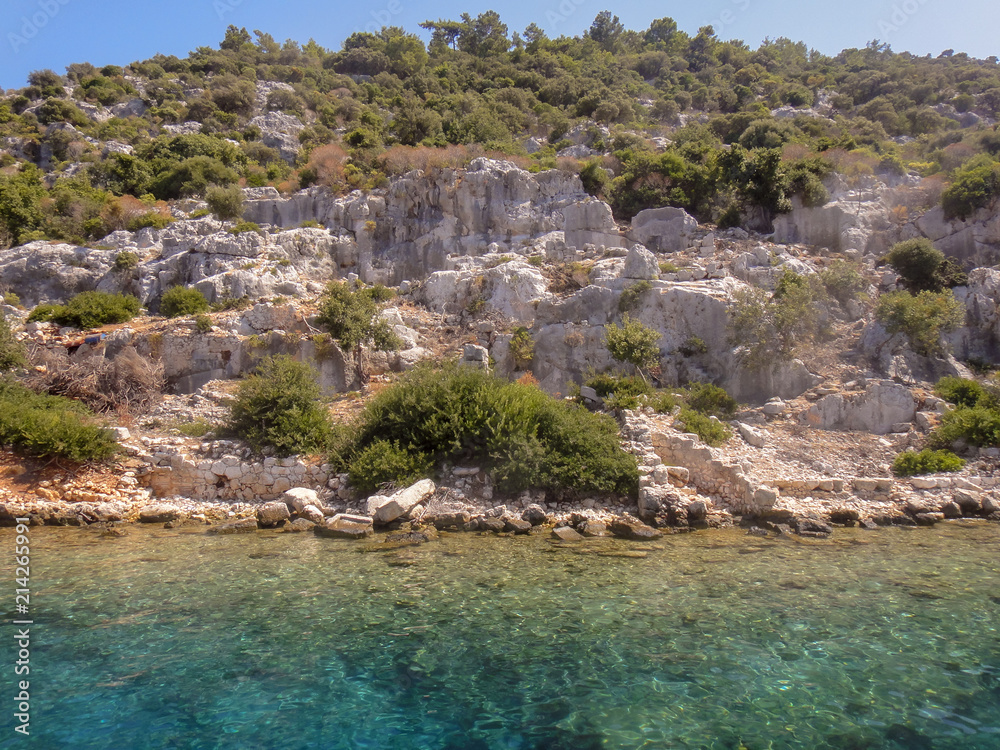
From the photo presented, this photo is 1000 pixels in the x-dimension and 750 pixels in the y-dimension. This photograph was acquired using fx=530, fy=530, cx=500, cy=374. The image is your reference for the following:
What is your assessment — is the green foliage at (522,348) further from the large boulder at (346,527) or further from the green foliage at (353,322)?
the large boulder at (346,527)

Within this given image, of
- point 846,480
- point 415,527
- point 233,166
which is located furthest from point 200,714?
point 233,166

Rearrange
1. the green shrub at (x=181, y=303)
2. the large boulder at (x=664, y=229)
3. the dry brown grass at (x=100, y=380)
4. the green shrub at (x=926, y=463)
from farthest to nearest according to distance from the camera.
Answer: the large boulder at (x=664, y=229) → the green shrub at (x=181, y=303) → the dry brown grass at (x=100, y=380) → the green shrub at (x=926, y=463)

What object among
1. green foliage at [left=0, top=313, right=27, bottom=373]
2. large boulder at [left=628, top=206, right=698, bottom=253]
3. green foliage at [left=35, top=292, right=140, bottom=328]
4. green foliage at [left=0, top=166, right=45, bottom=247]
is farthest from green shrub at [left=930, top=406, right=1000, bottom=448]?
green foliage at [left=0, top=166, right=45, bottom=247]

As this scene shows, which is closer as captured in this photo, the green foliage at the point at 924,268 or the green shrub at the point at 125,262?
the green foliage at the point at 924,268

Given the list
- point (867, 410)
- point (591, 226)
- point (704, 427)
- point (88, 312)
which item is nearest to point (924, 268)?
point (867, 410)

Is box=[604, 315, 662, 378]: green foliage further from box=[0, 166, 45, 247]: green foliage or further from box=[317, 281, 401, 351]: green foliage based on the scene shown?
box=[0, 166, 45, 247]: green foliage

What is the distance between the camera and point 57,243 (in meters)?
28.7

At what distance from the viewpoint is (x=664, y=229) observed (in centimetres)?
2925

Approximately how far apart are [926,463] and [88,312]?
32690 mm

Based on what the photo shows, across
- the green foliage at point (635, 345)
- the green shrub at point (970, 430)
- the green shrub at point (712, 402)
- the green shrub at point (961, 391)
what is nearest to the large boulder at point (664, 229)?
the green foliage at point (635, 345)

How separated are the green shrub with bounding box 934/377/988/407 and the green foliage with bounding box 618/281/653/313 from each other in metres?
10.8

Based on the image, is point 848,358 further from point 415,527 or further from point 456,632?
point 456,632

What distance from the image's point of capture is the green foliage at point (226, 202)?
30922 mm

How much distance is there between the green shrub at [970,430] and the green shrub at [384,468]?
50.2ft
